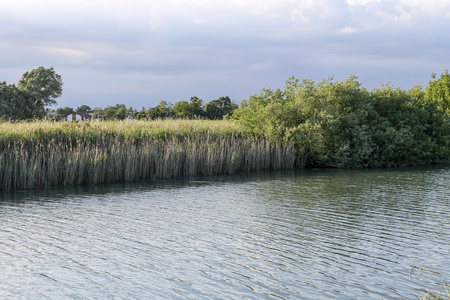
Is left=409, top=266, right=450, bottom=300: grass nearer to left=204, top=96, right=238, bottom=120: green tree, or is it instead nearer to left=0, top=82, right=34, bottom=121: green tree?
left=0, top=82, right=34, bottom=121: green tree

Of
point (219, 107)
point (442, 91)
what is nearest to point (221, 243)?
point (442, 91)

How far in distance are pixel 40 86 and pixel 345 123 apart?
37498 mm

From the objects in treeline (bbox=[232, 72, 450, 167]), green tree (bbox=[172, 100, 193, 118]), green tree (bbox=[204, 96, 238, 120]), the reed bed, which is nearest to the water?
the reed bed

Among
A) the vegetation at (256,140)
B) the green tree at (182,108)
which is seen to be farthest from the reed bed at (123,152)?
the green tree at (182,108)

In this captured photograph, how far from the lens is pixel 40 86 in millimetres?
52625

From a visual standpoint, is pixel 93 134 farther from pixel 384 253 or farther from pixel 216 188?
pixel 384 253

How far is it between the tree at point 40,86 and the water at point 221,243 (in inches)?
1478

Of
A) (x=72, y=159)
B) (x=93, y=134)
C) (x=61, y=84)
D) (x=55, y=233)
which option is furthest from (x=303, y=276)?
(x=61, y=84)

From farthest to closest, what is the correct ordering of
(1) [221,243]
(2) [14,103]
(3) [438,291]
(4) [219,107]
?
(4) [219,107], (2) [14,103], (1) [221,243], (3) [438,291]

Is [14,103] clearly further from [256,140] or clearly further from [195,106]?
[256,140]

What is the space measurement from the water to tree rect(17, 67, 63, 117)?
123ft

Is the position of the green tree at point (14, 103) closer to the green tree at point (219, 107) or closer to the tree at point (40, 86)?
the tree at point (40, 86)

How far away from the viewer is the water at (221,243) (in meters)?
7.29

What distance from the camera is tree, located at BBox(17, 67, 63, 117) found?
51469 millimetres
